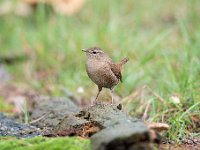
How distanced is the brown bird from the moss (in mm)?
1191

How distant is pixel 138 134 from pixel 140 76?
339cm

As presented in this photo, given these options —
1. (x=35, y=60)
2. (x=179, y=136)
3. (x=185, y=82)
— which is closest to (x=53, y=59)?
(x=35, y=60)

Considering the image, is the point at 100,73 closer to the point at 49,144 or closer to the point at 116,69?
the point at 116,69

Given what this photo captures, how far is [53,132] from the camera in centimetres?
415

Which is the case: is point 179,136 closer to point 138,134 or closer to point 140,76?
point 138,134

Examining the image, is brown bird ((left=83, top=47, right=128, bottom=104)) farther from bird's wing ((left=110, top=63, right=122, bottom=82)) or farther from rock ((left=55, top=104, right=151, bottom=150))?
rock ((left=55, top=104, right=151, bottom=150))

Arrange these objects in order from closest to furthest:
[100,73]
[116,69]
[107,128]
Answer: [107,128]
[100,73]
[116,69]

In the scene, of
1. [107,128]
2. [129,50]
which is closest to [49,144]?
[107,128]

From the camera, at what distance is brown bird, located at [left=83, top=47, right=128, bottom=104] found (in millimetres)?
4758

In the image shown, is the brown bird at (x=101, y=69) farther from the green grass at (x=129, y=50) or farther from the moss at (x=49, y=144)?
the moss at (x=49, y=144)

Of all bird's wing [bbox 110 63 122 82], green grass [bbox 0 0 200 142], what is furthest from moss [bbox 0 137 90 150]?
bird's wing [bbox 110 63 122 82]

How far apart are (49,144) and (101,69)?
54.1 inches

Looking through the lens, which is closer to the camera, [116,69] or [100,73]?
[100,73]

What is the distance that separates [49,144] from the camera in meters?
3.56
